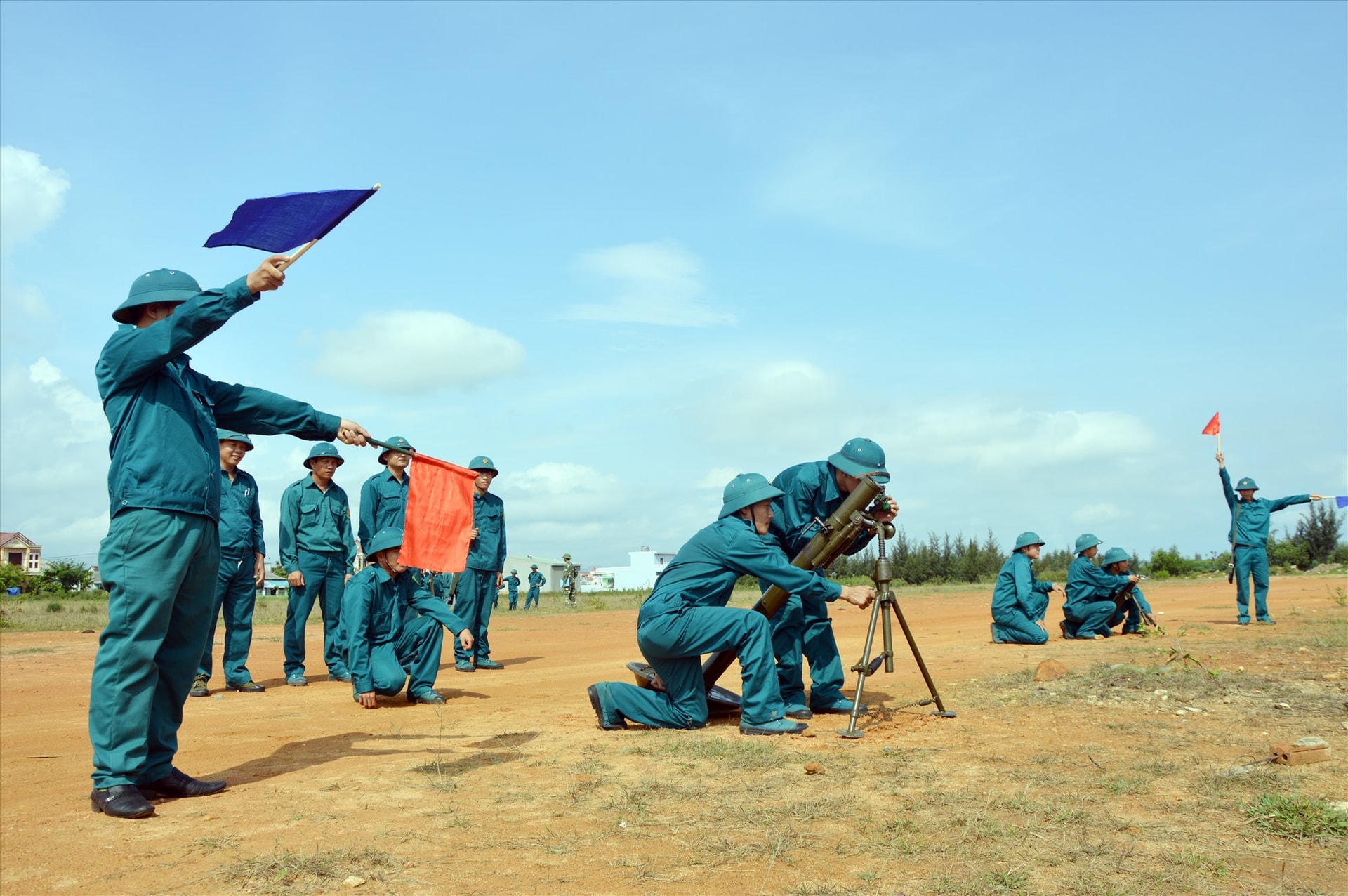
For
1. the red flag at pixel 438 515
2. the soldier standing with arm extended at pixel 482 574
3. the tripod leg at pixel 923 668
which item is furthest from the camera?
the soldier standing with arm extended at pixel 482 574

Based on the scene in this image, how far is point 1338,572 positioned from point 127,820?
36706mm

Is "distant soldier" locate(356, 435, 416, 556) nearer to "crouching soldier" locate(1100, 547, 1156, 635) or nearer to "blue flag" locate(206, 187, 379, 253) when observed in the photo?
"blue flag" locate(206, 187, 379, 253)

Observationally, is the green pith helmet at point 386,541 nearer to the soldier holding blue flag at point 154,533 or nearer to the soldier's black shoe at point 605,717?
the soldier's black shoe at point 605,717

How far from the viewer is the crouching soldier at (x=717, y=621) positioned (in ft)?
20.6

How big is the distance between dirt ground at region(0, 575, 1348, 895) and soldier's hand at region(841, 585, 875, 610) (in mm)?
830

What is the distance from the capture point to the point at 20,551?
259ft

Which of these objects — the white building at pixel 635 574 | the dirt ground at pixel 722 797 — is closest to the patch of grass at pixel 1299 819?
the dirt ground at pixel 722 797

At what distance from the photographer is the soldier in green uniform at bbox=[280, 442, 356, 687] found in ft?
32.7

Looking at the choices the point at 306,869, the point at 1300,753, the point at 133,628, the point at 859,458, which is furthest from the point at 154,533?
the point at 1300,753

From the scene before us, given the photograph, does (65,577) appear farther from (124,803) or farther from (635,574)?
(635,574)

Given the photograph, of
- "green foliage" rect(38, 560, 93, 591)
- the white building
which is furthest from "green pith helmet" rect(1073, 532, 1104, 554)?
the white building

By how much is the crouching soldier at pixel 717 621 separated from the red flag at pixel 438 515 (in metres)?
1.55

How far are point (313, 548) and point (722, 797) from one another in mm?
6587

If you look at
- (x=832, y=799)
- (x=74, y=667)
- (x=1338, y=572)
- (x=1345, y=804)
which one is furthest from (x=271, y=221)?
(x=1338, y=572)
